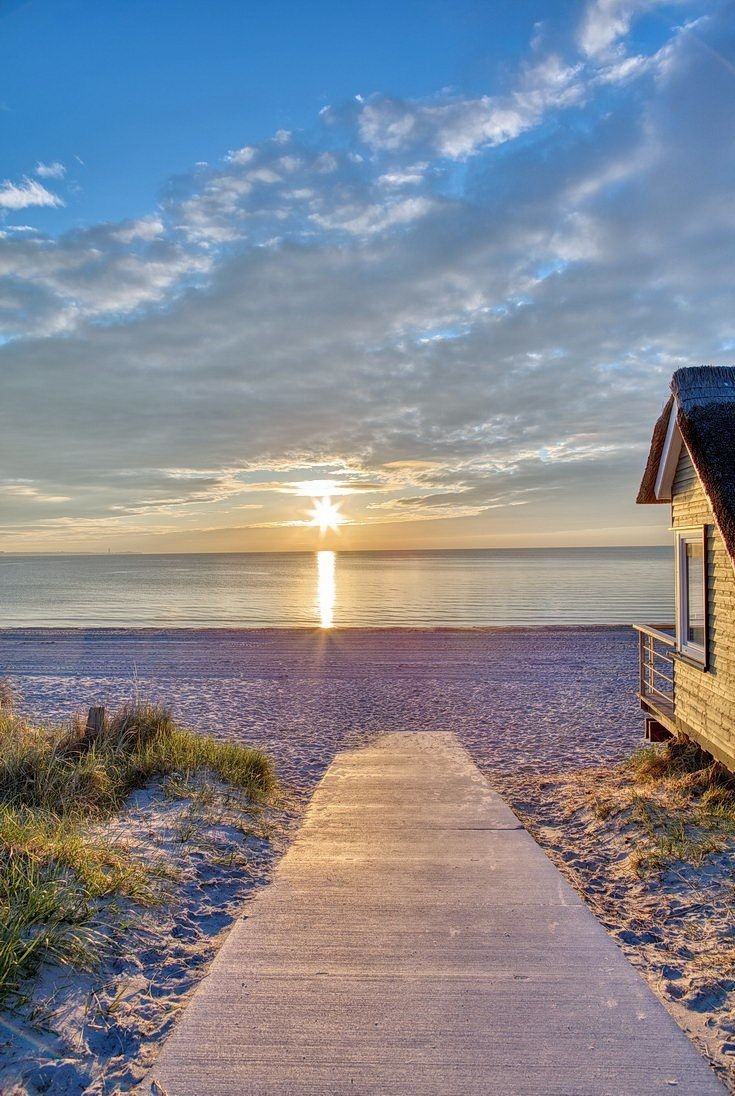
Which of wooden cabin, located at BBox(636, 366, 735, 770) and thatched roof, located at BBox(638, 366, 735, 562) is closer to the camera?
thatched roof, located at BBox(638, 366, 735, 562)

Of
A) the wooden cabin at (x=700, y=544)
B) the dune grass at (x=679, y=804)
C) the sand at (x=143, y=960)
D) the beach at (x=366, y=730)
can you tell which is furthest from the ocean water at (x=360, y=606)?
the sand at (x=143, y=960)

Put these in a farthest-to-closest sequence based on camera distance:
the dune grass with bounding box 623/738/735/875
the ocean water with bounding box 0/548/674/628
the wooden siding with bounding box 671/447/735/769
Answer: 1. the ocean water with bounding box 0/548/674/628
2. the wooden siding with bounding box 671/447/735/769
3. the dune grass with bounding box 623/738/735/875

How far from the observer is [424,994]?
3.49 metres

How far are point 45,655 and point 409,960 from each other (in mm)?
19752

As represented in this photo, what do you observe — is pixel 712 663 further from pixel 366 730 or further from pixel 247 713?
pixel 247 713

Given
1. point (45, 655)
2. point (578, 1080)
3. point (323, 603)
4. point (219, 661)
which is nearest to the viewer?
point (578, 1080)

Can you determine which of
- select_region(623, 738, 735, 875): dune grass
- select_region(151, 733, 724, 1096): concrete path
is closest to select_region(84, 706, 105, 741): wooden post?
select_region(151, 733, 724, 1096): concrete path

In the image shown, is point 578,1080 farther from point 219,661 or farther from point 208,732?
point 219,661

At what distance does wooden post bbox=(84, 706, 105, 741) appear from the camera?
7699 millimetres

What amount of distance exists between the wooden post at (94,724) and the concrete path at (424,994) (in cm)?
331

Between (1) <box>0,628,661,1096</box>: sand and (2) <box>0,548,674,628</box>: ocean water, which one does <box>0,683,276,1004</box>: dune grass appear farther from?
(2) <box>0,548,674,628</box>: ocean water

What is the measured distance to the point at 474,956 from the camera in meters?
3.88

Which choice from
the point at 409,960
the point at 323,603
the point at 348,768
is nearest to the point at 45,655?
the point at 348,768

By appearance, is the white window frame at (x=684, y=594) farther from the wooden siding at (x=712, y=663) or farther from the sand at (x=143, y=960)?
the sand at (x=143, y=960)
